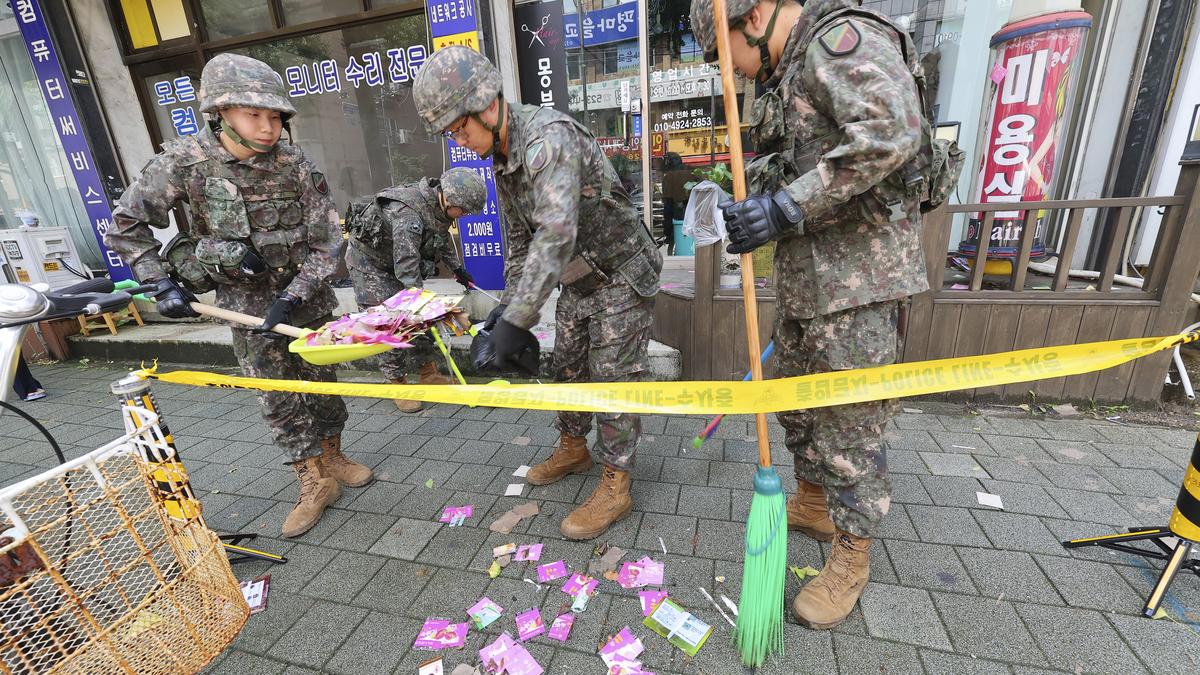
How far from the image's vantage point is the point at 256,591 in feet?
7.09

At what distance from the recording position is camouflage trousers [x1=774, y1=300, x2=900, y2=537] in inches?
68.4

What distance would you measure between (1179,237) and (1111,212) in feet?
5.43

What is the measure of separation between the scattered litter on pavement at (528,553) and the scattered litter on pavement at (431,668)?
1.82 feet

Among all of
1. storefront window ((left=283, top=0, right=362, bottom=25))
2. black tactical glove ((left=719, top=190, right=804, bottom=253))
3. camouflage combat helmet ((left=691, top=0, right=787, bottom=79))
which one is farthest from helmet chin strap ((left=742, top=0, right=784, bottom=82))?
storefront window ((left=283, top=0, right=362, bottom=25))

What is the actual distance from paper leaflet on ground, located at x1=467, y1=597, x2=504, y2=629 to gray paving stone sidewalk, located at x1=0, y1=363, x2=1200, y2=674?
41 millimetres

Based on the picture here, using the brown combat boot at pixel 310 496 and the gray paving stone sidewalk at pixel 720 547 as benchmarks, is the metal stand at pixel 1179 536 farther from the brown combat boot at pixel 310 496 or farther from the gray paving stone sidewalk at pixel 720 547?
the brown combat boot at pixel 310 496

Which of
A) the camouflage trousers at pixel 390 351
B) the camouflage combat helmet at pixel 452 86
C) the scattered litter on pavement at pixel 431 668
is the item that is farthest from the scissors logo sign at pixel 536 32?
the scattered litter on pavement at pixel 431 668

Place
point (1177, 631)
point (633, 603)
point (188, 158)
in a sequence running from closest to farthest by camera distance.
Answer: point (1177, 631)
point (633, 603)
point (188, 158)

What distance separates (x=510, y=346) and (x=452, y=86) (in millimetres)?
1016

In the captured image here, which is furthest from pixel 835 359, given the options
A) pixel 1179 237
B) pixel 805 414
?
pixel 1179 237

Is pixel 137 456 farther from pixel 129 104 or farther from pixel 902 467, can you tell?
pixel 129 104

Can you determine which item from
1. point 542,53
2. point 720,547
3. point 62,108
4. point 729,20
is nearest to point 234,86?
point 729,20

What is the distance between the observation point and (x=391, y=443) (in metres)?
3.49

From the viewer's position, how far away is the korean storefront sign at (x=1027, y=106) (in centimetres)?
362
